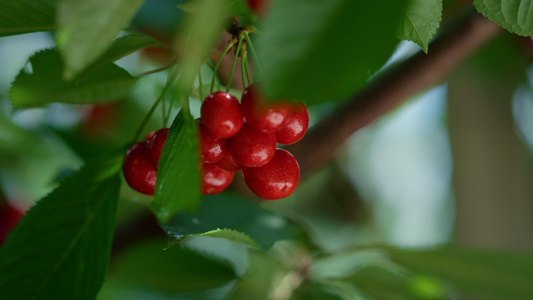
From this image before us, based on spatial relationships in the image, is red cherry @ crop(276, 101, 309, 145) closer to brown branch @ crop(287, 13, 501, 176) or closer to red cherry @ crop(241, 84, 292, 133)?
red cherry @ crop(241, 84, 292, 133)

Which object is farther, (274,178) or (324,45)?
(274,178)

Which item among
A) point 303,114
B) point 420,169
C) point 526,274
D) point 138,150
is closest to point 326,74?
point 303,114

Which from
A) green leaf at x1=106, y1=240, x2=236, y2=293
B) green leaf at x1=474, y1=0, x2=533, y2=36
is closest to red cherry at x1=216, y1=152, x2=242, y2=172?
green leaf at x1=474, y1=0, x2=533, y2=36

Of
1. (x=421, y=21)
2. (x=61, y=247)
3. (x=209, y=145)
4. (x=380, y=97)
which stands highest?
(x=380, y=97)

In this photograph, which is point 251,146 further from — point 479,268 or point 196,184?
point 479,268

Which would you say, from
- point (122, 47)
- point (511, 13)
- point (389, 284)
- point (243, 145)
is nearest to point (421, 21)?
point (511, 13)

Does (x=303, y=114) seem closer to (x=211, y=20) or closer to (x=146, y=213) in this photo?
(x=211, y=20)

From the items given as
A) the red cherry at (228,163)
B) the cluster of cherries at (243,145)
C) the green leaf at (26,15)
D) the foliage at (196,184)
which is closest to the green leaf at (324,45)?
the foliage at (196,184)

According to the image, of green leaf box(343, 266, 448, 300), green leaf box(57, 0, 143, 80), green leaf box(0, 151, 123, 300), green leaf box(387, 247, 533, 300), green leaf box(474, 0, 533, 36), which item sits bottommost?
green leaf box(0, 151, 123, 300)
